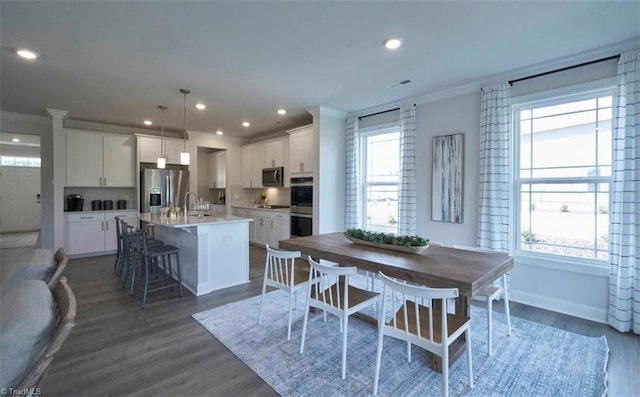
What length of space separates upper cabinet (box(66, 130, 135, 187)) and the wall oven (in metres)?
3.52

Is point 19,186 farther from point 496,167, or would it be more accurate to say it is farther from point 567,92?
point 567,92

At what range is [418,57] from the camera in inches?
121

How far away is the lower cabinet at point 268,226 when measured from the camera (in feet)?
19.3

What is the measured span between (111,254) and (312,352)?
5.30m

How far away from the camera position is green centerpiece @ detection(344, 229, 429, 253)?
8.26ft

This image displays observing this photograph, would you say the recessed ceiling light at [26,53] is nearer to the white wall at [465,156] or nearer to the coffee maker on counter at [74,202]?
the coffee maker on counter at [74,202]

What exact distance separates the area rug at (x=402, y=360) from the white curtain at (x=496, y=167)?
983 mm

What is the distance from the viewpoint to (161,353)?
2355 millimetres

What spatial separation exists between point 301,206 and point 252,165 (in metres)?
2.37

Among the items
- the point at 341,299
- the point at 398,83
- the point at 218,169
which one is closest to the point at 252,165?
the point at 218,169

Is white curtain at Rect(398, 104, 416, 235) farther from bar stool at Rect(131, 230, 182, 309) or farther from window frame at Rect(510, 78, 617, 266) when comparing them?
bar stool at Rect(131, 230, 182, 309)

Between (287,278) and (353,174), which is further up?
(353,174)

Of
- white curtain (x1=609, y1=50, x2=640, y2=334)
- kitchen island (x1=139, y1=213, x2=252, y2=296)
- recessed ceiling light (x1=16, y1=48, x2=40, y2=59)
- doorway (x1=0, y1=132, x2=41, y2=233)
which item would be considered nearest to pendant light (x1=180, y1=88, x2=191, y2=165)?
kitchen island (x1=139, y1=213, x2=252, y2=296)

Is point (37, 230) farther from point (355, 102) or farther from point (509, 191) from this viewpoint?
point (509, 191)
